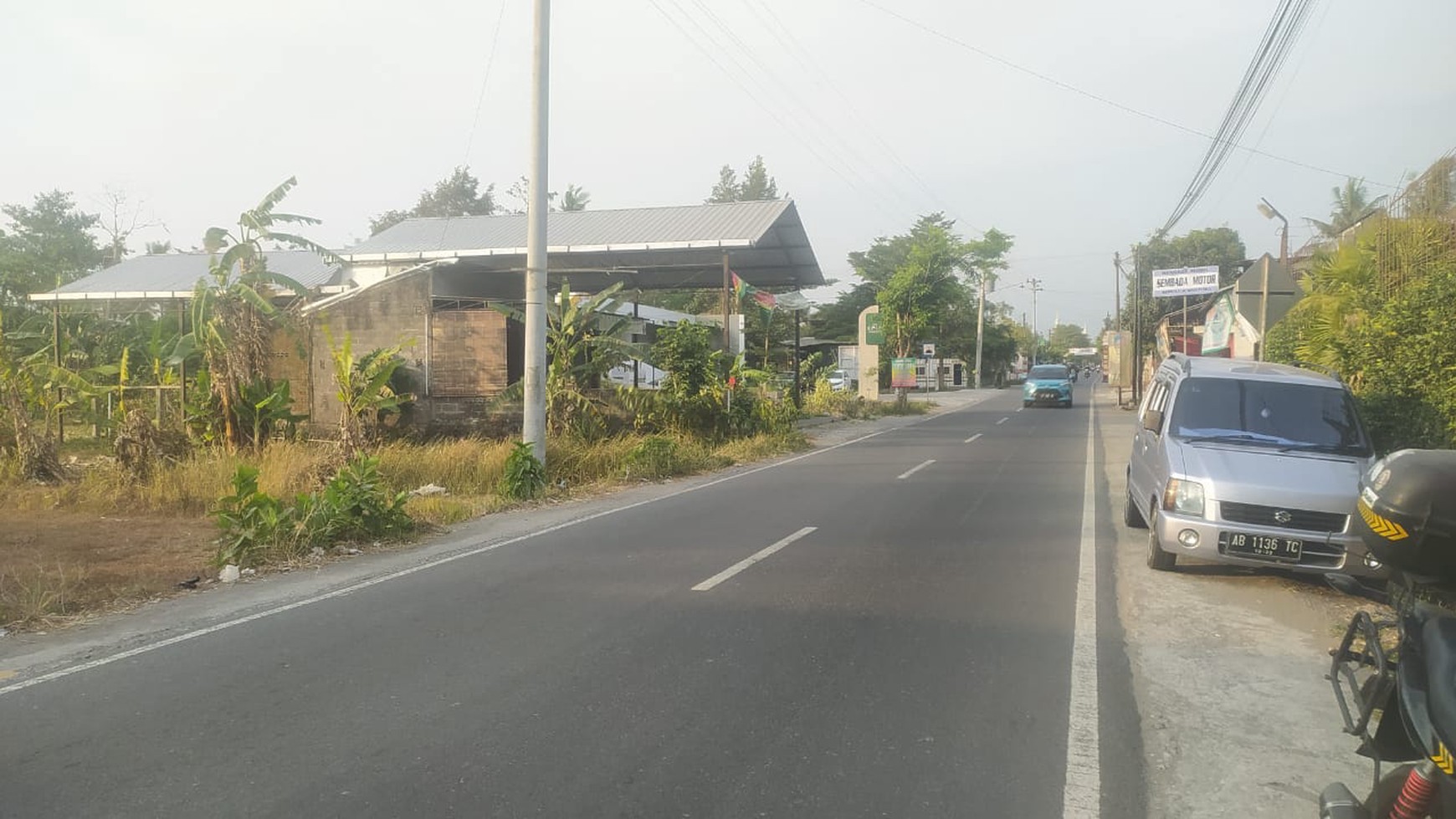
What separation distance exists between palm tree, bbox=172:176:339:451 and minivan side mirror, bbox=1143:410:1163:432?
11891mm

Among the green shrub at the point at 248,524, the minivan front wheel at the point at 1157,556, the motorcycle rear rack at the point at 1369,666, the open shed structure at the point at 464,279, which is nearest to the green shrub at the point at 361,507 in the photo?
the green shrub at the point at 248,524

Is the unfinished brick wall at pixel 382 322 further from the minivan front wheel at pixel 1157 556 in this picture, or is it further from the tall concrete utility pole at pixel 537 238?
the minivan front wheel at pixel 1157 556

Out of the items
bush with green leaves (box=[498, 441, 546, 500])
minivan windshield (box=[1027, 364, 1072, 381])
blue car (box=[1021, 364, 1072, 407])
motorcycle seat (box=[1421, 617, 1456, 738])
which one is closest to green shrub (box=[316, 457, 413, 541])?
bush with green leaves (box=[498, 441, 546, 500])

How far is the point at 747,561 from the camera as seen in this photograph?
8117 mm

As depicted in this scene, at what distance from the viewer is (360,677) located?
514cm

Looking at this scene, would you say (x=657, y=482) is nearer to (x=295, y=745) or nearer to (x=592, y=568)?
(x=592, y=568)

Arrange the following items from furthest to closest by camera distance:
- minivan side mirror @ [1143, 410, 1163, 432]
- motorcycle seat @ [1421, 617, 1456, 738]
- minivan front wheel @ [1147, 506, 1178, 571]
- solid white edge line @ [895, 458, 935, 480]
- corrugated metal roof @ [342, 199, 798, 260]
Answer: corrugated metal roof @ [342, 199, 798, 260] < solid white edge line @ [895, 458, 935, 480] < minivan side mirror @ [1143, 410, 1163, 432] < minivan front wheel @ [1147, 506, 1178, 571] < motorcycle seat @ [1421, 617, 1456, 738]

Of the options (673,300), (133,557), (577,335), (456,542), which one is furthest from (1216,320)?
(133,557)

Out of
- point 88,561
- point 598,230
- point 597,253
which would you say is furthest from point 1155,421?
point 598,230

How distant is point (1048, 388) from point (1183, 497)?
3050 cm

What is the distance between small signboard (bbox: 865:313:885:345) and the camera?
3775 cm

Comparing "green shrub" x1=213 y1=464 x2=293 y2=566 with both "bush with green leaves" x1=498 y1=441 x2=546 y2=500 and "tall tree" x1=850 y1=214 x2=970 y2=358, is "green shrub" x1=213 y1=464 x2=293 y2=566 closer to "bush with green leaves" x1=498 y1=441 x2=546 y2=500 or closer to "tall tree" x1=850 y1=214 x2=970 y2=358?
"bush with green leaves" x1=498 y1=441 x2=546 y2=500

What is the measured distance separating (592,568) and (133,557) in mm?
4360

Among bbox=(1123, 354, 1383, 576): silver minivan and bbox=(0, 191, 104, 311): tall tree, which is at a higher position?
bbox=(0, 191, 104, 311): tall tree
